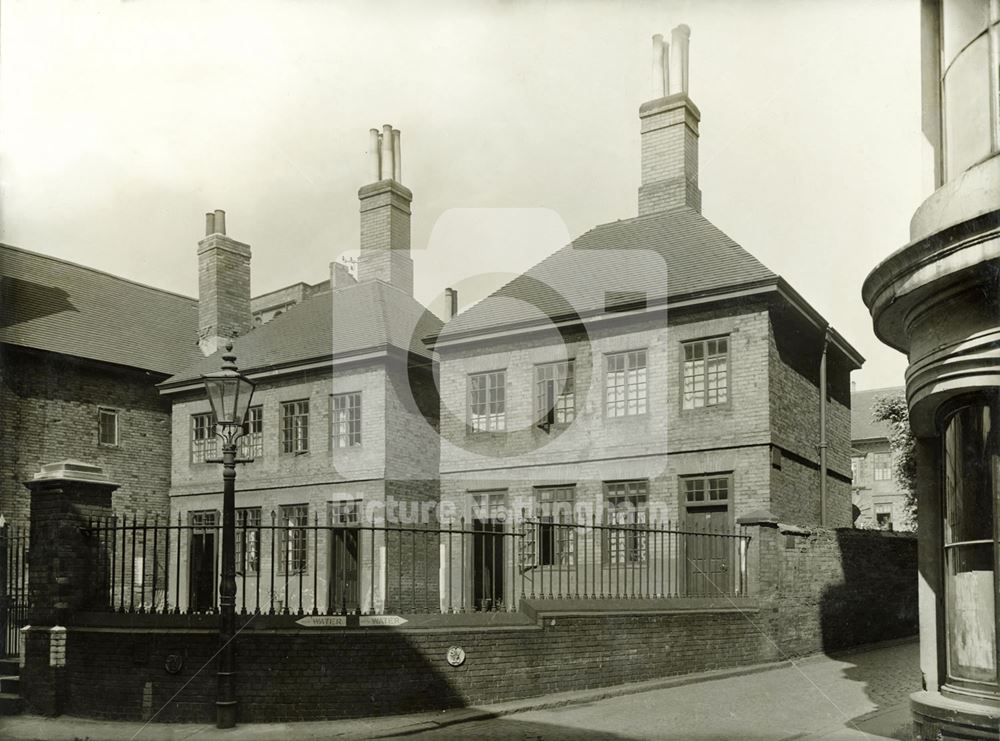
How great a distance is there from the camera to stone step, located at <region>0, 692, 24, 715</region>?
11.0m

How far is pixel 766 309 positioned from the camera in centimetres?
1761

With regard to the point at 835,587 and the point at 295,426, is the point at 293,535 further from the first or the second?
the point at 835,587

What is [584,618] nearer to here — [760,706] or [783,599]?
[760,706]

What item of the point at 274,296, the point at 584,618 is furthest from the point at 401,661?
the point at 274,296

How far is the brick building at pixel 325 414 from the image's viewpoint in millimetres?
22469

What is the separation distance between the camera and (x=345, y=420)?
23.5m

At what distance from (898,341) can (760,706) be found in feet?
16.5

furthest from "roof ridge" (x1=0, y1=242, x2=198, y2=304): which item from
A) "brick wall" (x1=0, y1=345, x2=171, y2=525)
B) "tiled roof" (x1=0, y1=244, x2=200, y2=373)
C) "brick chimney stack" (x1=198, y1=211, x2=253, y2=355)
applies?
"brick wall" (x1=0, y1=345, x2=171, y2=525)

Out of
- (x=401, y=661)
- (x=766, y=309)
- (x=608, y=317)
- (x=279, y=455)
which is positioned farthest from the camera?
(x=279, y=455)

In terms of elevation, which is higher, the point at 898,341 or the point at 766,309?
the point at 766,309

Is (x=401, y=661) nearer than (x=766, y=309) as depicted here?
Yes

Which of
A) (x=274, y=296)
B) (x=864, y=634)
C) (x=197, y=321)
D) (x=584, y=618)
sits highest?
(x=274, y=296)

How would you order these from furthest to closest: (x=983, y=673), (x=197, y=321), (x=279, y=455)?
(x=197, y=321)
(x=279, y=455)
(x=983, y=673)

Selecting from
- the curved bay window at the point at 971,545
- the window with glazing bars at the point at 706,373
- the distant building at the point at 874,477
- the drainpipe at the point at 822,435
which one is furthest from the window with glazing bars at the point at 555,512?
the distant building at the point at 874,477
